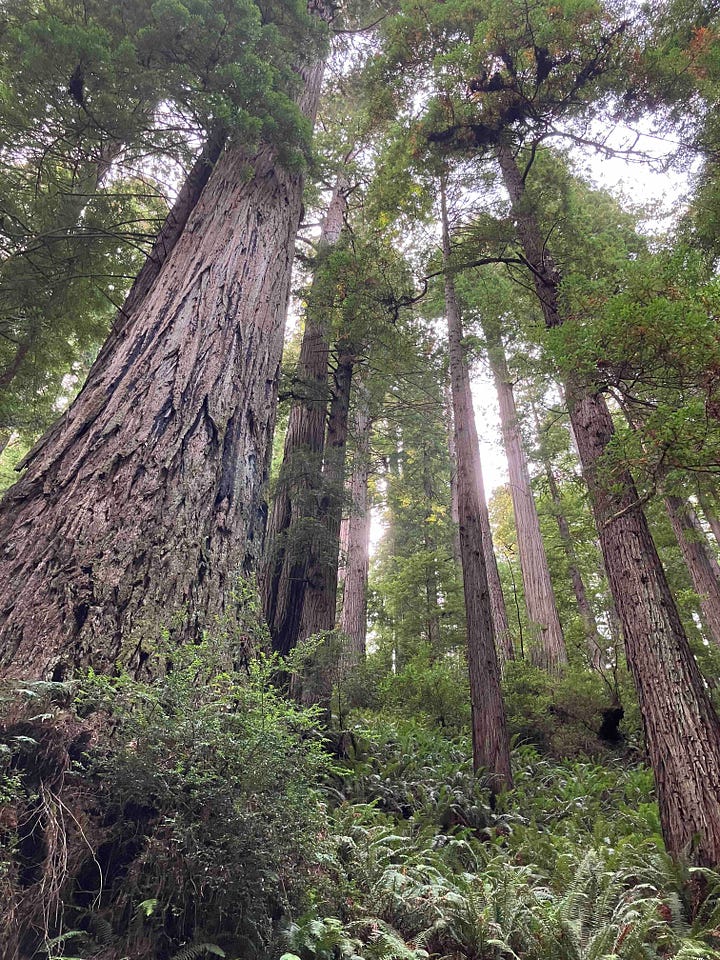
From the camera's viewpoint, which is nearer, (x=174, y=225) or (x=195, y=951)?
(x=195, y=951)

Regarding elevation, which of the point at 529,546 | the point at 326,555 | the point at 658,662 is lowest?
the point at 658,662

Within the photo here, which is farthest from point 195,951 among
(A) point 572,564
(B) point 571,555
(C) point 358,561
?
(A) point 572,564

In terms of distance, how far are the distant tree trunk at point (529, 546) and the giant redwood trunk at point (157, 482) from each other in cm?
561

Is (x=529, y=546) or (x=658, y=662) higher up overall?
(x=529, y=546)

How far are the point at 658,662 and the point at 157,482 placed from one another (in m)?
4.07

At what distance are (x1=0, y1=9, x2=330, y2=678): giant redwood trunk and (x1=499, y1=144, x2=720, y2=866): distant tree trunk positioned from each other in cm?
315

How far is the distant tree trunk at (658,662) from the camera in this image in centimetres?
359

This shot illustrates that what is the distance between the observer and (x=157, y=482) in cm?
263

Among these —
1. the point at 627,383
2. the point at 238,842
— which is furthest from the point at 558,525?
the point at 238,842

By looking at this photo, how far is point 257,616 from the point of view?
8.07ft

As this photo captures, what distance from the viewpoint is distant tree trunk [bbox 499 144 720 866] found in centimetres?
359

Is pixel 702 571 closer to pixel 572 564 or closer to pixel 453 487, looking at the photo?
pixel 572 564

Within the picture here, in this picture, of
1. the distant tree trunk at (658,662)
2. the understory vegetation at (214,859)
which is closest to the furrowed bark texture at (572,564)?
the distant tree trunk at (658,662)

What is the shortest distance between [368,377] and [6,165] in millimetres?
5959
